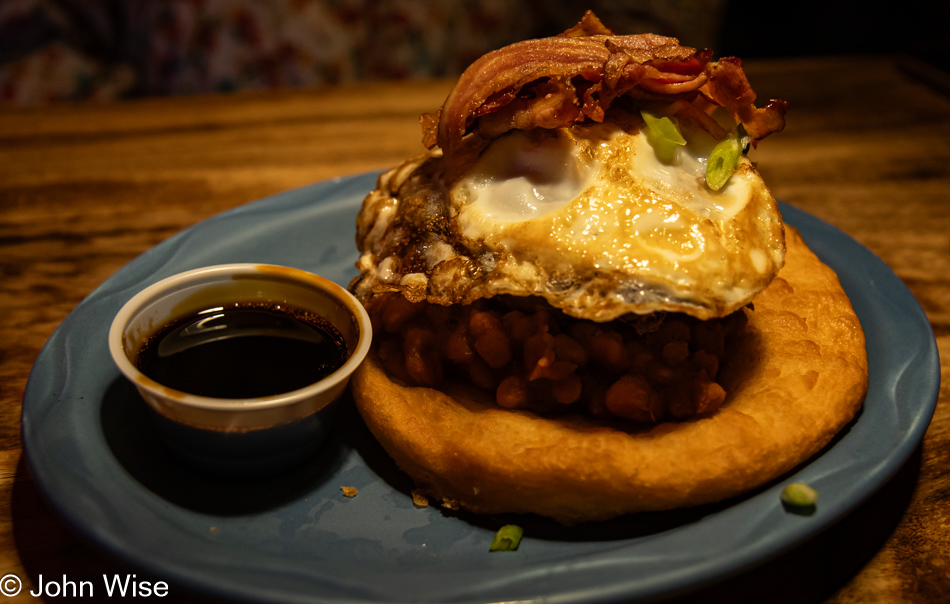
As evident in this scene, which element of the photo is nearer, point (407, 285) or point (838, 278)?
point (407, 285)

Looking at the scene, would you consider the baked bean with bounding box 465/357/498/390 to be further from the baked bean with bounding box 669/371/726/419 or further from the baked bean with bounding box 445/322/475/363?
the baked bean with bounding box 669/371/726/419

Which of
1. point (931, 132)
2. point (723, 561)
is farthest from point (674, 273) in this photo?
point (931, 132)

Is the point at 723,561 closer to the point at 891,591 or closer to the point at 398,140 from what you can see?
the point at 891,591

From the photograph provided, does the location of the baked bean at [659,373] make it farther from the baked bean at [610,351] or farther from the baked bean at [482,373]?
the baked bean at [482,373]

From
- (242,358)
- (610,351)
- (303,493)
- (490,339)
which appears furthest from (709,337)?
(242,358)

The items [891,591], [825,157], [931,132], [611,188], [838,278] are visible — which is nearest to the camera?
[891,591]

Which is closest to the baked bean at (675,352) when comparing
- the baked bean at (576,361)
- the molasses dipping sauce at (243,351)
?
the baked bean at (576,361)

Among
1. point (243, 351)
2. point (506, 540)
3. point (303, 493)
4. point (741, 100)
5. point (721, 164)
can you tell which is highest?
point (741, 100)

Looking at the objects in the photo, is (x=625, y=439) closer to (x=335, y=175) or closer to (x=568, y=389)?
(x=568, y=389)
